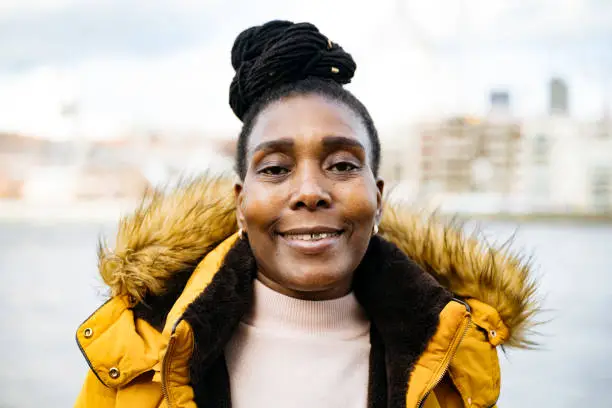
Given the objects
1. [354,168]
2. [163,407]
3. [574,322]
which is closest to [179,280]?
[163,407]

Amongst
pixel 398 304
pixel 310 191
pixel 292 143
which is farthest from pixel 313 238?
pixel 398 304

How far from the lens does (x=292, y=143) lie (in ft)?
5.03

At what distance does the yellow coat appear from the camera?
Result: 1.50m

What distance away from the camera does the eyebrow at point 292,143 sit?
1.53 meters

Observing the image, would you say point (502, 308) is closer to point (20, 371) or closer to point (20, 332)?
point (20, 371)

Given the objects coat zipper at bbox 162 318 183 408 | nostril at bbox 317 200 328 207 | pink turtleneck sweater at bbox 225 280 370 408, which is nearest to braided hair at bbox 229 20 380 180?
nostril at bbox 317 200 328 207

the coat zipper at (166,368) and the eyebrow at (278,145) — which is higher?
the eyebrow at (278,145)

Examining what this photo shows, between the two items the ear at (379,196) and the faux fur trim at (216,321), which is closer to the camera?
the faux fur trim at (216,321)

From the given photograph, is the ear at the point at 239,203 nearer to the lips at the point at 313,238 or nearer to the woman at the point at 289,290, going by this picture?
the woman at the point at 289,290

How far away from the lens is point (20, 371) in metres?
6.27

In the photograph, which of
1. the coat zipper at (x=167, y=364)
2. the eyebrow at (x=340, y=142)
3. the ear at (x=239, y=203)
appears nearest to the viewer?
the coat zipper at (x=167, y=364)

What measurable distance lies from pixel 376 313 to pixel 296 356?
25 centimetres

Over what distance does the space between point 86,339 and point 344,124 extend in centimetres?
78

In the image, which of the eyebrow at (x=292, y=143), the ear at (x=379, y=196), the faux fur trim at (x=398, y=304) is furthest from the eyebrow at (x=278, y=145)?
the faux fur trim at (x=398, y=304)
